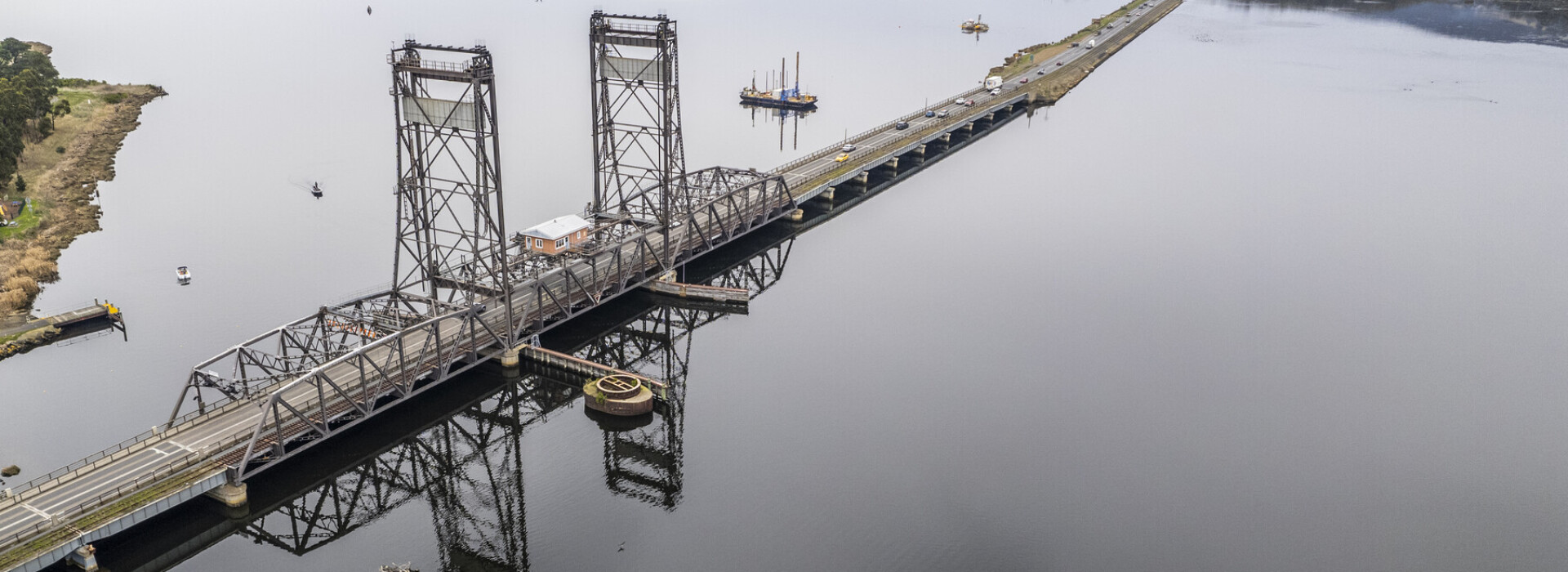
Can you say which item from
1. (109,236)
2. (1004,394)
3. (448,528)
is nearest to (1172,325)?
(1004,394)

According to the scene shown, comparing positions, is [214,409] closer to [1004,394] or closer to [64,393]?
[64,393]

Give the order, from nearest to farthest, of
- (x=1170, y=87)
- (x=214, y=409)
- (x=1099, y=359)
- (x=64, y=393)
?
(x=214, y=409) → (x=64, y=393) → (x=1099, y=359) → (x=1170, y=87)

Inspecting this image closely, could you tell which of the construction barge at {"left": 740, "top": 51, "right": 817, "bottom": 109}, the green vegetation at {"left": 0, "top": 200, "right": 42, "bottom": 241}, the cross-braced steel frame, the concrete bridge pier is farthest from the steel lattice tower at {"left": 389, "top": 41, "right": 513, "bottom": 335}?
the construction barge at {"left": 740, "top": 51, "right": 817, "bottom": 109}

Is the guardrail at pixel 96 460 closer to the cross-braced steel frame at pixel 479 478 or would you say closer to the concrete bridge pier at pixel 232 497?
the concrete bridge pier at pixel 232 497

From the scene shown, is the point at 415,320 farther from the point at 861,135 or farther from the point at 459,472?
the point at 861,135

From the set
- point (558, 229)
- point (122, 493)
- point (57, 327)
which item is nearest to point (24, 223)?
point (57, 327)

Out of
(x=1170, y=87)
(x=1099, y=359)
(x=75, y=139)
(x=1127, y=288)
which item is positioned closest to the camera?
(x=1099, y=359)
